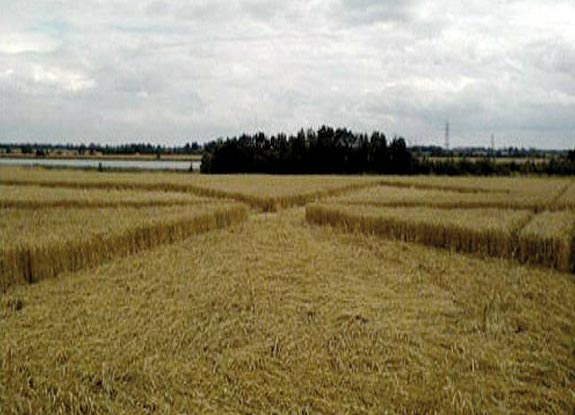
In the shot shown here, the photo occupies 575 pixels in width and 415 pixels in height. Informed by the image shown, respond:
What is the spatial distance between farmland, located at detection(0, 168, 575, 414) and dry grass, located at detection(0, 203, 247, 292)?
0.03 metres

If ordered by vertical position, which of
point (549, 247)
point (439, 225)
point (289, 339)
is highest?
point (439, 225)

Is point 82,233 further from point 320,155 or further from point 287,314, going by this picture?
point 320,155

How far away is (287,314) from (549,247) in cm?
536

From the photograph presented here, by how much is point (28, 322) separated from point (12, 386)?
67.6 inches

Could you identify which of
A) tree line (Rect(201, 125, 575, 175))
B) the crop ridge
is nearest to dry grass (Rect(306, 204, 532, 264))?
the crop ridge

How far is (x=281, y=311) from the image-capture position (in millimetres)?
6918

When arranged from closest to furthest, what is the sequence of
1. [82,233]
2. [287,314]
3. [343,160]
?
[287,314]
[82,233]
[343,160]

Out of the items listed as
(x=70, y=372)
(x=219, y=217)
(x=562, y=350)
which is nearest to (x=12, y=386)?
(x=70, y=372)

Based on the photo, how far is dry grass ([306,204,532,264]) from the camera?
1079 cm

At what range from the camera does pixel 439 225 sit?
11703 mm

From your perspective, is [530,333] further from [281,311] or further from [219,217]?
[219,217]

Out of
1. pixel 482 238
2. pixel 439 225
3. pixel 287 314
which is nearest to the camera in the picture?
pixel 287 314

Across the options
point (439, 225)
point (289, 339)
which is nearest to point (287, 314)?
point (289, 339)

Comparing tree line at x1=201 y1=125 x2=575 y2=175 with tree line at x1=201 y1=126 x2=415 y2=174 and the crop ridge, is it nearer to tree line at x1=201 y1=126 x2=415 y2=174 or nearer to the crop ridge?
tree line at x1=201 y1=126 x2=415 y2=174
